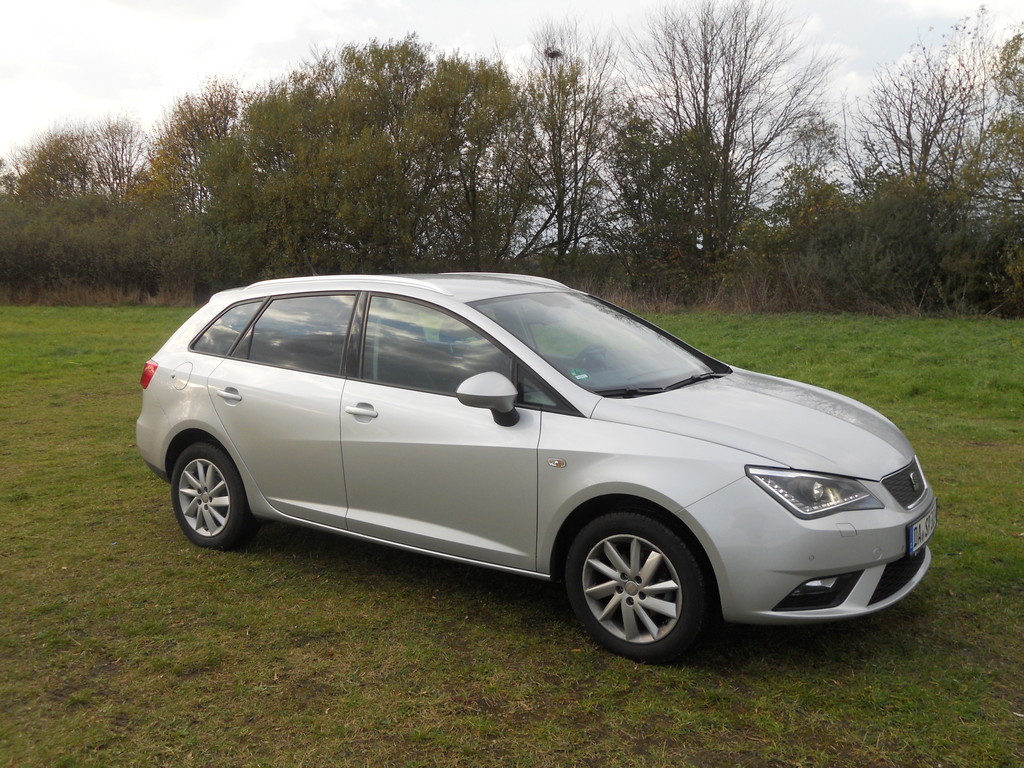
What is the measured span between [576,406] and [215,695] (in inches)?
76.1

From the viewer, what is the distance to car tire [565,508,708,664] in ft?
11.9

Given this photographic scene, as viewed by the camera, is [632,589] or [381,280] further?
[381,280]

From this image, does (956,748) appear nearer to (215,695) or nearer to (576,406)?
(576,406)

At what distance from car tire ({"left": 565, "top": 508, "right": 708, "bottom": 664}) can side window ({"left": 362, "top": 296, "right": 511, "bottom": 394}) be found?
0.94m

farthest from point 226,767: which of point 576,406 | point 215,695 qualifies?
point 576,406

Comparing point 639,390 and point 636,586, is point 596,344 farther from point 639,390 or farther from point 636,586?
point 636,586

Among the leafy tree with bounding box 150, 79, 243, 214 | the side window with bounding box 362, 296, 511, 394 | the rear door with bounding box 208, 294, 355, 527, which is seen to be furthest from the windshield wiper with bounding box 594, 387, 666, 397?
the leafy tree with bounding box 150, 79, 243, 214

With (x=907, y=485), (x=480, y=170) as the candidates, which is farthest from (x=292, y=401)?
(x=480, y=170)

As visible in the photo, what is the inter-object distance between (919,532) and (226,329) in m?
4.03

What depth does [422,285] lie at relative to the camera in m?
4.76

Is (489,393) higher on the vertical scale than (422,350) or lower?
lower

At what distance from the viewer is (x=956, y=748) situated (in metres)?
3.12

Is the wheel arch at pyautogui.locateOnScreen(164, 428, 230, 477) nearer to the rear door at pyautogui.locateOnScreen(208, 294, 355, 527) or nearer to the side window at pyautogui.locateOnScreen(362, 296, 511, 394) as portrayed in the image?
the rear door at pyautogui.locateOnScreen(208, 294, 355, 527)

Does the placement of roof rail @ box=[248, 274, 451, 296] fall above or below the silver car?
above
